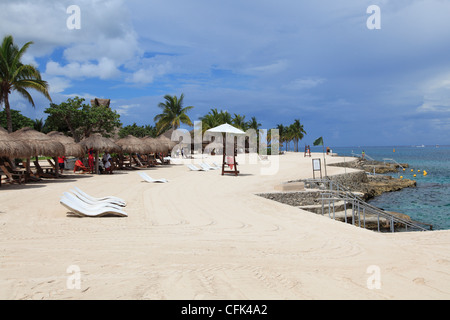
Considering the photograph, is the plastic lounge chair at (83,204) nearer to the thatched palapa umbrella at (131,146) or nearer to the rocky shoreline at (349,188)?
the rocky shoreline at (349,188)

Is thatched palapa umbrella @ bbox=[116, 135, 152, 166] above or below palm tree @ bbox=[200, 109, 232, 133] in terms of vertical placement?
below

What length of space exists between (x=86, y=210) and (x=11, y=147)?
7.83 meters

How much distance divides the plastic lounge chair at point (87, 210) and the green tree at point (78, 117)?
874 inches

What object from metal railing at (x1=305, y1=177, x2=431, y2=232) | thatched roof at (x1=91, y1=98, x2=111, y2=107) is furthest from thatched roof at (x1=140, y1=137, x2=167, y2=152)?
thatched roof at (x1=91, y1=98, x2=111, y2=107)

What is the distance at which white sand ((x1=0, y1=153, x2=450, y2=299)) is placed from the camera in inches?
133

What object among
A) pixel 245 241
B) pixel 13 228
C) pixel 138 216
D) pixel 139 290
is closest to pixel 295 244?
pixel 245 241

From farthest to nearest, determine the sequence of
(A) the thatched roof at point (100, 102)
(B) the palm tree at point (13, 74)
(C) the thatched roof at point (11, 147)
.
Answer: (A) the thatched roof at point (100, 102), (B) the palm tree at point (13, 74), (C) the thatched roof at point (11, 147)

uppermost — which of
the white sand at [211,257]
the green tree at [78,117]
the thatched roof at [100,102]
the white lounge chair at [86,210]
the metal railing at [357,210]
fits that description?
the thatched roof at [100,102]

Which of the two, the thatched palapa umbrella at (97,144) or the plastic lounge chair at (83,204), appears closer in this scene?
the plastic lounge chair at (83,204)

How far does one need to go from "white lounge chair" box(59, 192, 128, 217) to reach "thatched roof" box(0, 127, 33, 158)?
7.30 metres

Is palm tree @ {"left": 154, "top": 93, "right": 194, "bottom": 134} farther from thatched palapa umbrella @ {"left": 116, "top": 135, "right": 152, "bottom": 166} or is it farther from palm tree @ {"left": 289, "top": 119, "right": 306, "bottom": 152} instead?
palm tree @ {"left": 289, "top": 119, "right": 306, "bottom": 152}

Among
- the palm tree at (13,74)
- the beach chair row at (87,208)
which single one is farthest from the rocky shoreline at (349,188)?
the palm tree at (13,74)

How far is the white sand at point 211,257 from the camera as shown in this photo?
338cm
